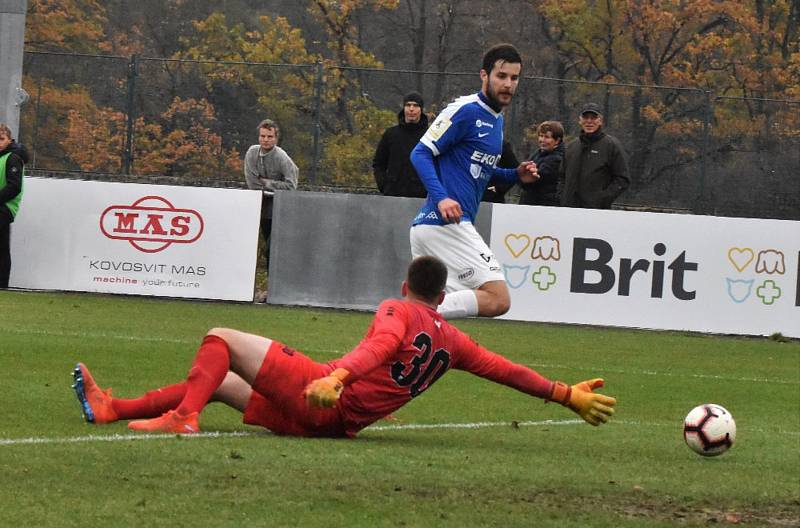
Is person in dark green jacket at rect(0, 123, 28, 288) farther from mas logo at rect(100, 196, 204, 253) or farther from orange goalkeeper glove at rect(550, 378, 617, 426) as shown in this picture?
orange goalkeeper glove at rect(550, 378, 617, 426)

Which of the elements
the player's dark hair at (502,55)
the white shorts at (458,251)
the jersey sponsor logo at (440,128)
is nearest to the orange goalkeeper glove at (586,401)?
the white shorts at (458,251)

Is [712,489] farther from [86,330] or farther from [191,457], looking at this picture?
[86,330]

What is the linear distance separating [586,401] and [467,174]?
2.75 meters

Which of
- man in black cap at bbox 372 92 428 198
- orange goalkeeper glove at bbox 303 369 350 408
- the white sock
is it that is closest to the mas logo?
man in black cap at bbox 372 92 428 198

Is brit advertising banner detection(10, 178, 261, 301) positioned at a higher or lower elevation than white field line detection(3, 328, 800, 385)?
higher

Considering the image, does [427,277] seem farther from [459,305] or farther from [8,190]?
[8,190]

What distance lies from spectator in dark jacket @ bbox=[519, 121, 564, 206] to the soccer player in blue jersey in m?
6.88

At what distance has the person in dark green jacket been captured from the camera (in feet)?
61.1

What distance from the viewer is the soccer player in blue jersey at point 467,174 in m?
9.88

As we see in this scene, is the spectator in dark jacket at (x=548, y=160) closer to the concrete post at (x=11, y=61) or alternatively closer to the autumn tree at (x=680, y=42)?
the concrete post at (x=11, y=61)

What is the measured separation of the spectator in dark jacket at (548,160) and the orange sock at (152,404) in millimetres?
9510

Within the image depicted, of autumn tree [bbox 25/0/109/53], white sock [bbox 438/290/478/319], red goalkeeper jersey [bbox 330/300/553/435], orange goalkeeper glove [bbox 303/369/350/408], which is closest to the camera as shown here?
orange goalkeeper glove [bbox 303/369/350/408]

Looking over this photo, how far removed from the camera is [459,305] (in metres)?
9.83

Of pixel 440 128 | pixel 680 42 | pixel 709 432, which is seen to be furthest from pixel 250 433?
pixel 680 42
